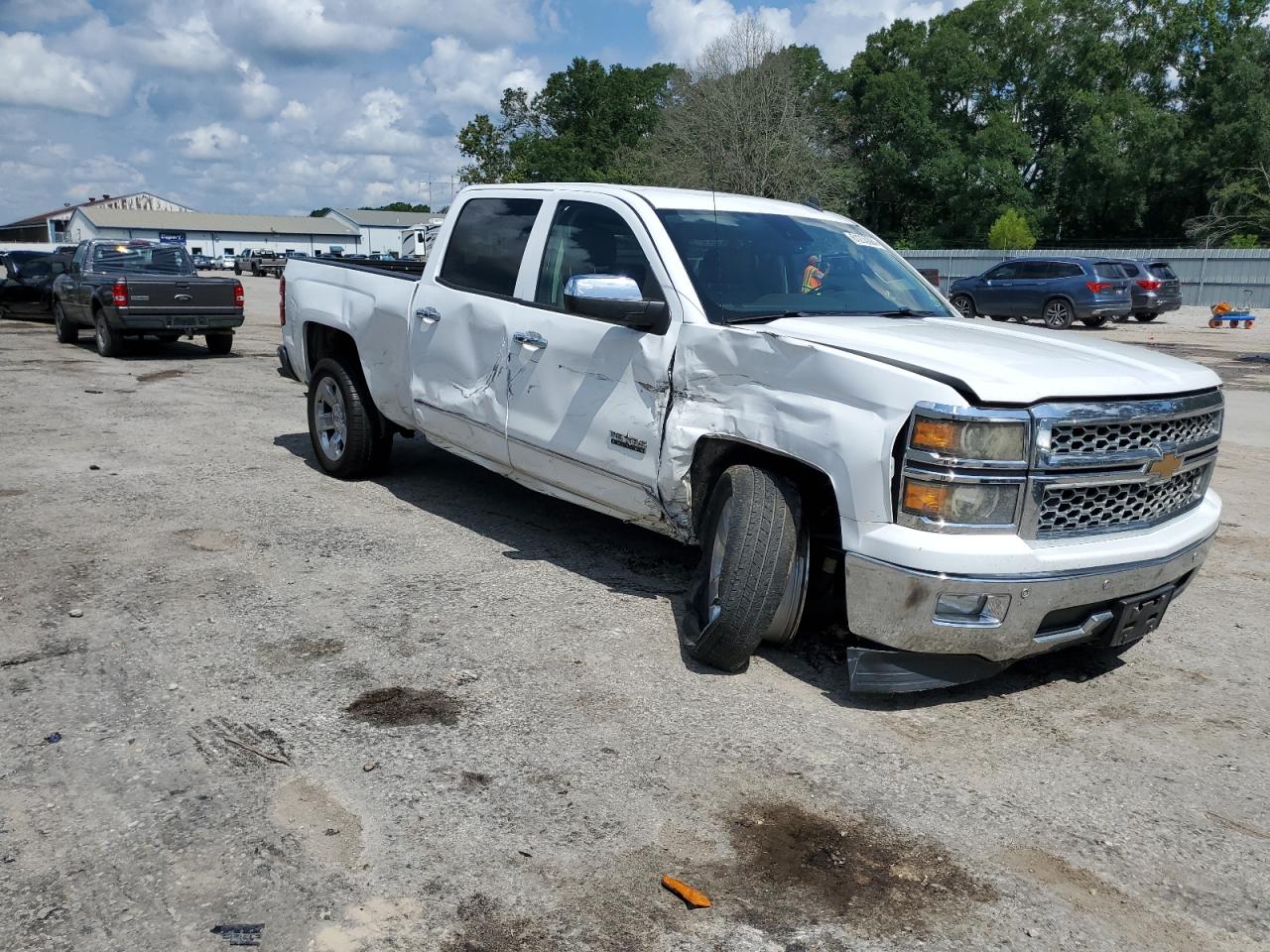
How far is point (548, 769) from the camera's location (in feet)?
11.7

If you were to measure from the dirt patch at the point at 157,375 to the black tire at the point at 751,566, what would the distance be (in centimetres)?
1070

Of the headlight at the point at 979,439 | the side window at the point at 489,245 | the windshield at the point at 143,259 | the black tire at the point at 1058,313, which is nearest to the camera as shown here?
the headlight at the point at 979,439

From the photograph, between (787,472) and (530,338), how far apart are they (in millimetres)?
1723

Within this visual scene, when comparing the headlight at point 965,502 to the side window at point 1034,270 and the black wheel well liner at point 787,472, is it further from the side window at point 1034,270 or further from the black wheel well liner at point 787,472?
the side window at point 1034,270

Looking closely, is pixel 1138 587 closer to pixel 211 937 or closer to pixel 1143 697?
pixel 1143 697

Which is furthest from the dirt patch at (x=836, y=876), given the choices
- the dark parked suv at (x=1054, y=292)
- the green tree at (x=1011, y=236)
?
the green tree at (x=1011, y=236)

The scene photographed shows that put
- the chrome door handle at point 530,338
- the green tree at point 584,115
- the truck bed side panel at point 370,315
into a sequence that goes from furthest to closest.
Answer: the green tree at point 584,115 → the truck bed side panel at point 370,315 → the chrome door handle at point 530,338

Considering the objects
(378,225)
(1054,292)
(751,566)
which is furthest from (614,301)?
(378,225)

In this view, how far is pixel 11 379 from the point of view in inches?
505

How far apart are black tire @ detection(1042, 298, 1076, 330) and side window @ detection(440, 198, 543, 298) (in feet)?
70.0

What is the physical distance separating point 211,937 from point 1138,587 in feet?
10.6

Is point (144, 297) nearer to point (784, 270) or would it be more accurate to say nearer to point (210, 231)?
point (784, 270)

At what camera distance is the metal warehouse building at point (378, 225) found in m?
122

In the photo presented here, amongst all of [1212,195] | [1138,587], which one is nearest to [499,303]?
[1138,587]
